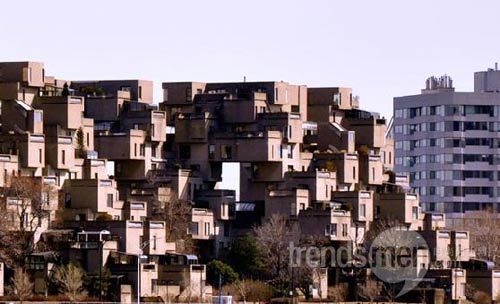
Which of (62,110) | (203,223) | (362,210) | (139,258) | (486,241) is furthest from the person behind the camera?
(486,241)

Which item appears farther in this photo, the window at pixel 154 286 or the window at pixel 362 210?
the window at pixel 362 210

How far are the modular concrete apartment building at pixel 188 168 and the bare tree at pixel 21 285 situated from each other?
4683 millimetres

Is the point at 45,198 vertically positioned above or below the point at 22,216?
above

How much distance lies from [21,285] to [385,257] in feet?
112

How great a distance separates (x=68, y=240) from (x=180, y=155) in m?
27.2

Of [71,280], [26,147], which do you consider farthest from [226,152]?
[71,280]

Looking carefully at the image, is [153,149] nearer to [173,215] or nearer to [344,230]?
[173,215]

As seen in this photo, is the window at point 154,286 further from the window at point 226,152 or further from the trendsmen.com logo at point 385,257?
the window at point 226,152

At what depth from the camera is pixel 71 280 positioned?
459 ft

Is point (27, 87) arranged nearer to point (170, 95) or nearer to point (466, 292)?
point (170, 95)

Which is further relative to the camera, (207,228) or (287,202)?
(287,202)

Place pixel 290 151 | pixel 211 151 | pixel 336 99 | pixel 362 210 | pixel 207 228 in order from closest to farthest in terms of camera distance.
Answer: pixel 207 228, pixel 362 210, pixel 211 151, pixel 290 151, pixel 336 99

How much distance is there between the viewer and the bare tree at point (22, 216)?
486 feet

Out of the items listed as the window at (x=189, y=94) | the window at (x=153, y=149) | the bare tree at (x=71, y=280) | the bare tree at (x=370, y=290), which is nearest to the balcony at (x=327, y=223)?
the bare tree at (x=370, y=290)
